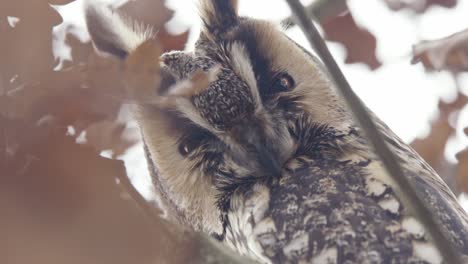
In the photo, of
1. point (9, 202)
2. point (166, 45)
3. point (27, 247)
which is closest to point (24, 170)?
point (9, 202)

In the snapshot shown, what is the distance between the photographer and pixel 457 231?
2219 mm

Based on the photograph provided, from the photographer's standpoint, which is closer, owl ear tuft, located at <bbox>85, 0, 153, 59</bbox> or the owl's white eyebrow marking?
the owl's white eyebrow marking

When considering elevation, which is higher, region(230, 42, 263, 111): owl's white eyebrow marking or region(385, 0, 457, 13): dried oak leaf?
region(385, 0, 457, 13): dried oak leaf

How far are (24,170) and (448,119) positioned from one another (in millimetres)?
2084

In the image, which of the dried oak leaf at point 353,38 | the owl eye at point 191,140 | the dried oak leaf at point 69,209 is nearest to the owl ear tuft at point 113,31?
the owl eye at point 191,140

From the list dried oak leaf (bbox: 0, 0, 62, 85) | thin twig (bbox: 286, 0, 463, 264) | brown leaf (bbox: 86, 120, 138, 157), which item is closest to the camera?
thin twig (bbox: 286, 0, 463, 264)

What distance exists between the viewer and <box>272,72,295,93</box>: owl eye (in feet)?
7.99

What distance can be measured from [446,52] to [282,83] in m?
0.73

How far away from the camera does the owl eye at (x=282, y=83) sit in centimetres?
244

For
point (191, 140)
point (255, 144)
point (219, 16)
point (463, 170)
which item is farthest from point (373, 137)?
point (463, 170)

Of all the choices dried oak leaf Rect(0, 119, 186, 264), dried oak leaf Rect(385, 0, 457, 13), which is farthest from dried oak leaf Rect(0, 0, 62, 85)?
dried oak leaf Rect(385, 0, 457, 13)

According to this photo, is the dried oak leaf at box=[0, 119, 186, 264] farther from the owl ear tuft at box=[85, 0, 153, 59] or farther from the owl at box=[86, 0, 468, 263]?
the owl ear tuft at box=[85, 0, 153, 59]

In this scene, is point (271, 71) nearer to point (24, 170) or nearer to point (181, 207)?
point (181, 207)

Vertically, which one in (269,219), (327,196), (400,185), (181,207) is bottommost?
(181,207)
